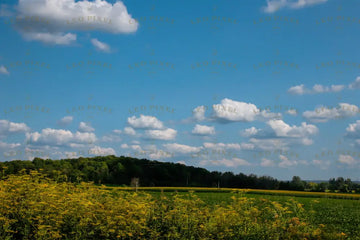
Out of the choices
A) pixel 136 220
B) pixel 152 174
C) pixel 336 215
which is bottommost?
pixel 336 215

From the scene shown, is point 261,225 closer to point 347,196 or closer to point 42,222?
point 42,222

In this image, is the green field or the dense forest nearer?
the green field

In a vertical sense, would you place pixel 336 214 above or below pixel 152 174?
below

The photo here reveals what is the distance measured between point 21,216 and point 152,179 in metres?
61.7

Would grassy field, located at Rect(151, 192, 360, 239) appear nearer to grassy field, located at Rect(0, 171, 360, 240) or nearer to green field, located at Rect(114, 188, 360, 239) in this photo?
green field, located at Rect(114, 188, 360, 239)

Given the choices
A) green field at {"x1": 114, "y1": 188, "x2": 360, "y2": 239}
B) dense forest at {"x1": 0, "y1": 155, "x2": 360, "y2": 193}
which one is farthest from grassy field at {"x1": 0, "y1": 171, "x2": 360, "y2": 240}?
dense forest at {"x1": 0, "y1": 155, "x2": 360, "y2": 193}

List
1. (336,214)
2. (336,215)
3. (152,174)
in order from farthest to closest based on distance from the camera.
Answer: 1. (152,174)
2. (336,214)
3. (336,215)

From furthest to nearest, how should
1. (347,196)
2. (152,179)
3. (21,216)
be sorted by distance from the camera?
(152,179), (347,196), (21,216)

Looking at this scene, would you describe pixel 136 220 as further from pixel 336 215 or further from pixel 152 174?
pixel 152 174

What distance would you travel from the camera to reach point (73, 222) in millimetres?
9875

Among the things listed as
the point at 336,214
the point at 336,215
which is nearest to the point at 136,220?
the point at 336,215

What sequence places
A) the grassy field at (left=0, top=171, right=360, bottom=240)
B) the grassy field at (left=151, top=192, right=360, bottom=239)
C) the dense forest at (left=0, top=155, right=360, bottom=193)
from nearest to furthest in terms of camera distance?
the grassy field at (left=0, top=171, right=360, bottom=240) < the grassy field at (left=151, top=192, right=360, bottom=239) < the dense forest at (left=0, top=155, right=360, bottom=193)

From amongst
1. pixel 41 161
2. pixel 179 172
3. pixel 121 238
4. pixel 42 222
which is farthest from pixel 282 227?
pixel 179 172

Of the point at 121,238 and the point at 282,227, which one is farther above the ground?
the point at 282,227
